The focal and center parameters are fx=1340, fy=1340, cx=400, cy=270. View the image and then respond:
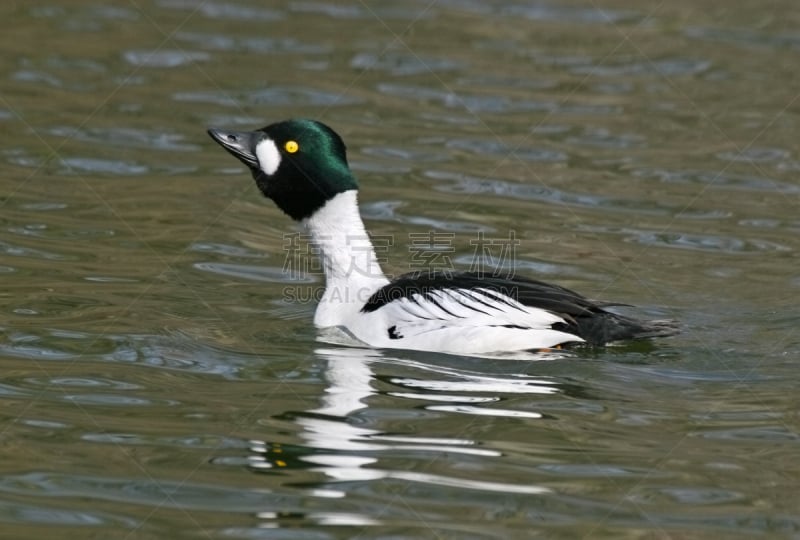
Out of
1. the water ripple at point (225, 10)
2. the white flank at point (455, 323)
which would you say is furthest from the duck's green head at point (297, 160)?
the water ripple at point (225, 10)

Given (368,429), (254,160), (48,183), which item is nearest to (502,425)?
(368,429)

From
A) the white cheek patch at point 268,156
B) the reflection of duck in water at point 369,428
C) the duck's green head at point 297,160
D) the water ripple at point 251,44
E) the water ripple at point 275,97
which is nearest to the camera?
the reflection of duck in water at point 369,428

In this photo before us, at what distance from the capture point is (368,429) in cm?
710

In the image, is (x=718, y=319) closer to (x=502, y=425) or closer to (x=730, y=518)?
(x=502, y=425)

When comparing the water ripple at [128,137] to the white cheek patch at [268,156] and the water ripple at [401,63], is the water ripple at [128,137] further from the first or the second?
the white cheek patch at [268,156]

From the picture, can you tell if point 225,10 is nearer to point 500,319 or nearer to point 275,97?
point 275,97

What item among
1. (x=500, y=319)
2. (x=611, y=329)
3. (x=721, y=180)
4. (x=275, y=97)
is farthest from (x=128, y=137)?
(x=611, y=329)

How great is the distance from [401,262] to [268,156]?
2235 millimetres

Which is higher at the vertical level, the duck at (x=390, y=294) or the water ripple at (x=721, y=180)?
the water ripple at (x=721, y=180)

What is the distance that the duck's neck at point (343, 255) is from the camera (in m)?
8.88

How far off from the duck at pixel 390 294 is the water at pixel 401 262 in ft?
0.54

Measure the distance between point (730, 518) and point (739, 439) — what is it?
103 centimetres

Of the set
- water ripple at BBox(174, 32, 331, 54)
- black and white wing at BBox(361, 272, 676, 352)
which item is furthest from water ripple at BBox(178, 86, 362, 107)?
black and white wing at BBox(361, 272, 676, 352)

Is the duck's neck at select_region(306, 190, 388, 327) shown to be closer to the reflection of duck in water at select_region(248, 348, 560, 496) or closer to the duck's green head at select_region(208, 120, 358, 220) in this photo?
the duck's green head at select_region(208, 120, 358, 220)
